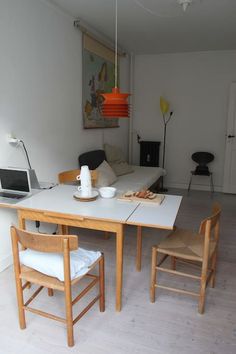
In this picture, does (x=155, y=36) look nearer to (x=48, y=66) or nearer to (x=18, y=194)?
(x=48, y=66)

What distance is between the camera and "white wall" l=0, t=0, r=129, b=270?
2570 millimetres

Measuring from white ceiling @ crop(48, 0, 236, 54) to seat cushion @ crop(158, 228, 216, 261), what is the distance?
243 cm

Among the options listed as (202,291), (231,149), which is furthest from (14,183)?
(231,149)

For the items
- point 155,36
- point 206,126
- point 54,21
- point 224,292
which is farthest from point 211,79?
point 224,292

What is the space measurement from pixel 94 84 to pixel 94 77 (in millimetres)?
97

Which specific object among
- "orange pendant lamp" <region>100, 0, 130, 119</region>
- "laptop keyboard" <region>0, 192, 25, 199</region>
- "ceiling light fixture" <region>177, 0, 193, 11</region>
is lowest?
"laptop keyboard" <region>0, 192, 25, 199</region>

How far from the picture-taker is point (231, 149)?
5.36 m

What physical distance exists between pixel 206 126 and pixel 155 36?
6.50ft

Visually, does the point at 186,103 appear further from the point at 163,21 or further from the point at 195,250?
the point at 195,250

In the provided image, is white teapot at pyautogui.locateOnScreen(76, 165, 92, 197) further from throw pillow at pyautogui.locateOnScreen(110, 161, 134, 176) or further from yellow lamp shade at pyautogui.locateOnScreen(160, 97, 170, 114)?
yellow lamp shade at pyautogui.locateOnScreen(160, 97, 170, 114)

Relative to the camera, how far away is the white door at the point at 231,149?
17.0 ft

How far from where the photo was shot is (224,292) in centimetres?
235

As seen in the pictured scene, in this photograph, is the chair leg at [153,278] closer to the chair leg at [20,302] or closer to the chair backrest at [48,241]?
the chair backrest at [48,241]

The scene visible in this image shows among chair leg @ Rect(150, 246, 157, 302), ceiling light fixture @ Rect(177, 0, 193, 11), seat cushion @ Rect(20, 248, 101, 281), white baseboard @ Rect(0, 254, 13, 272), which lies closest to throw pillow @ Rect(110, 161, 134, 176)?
white baseboard @ Rect(0, 254, 13, 272)
